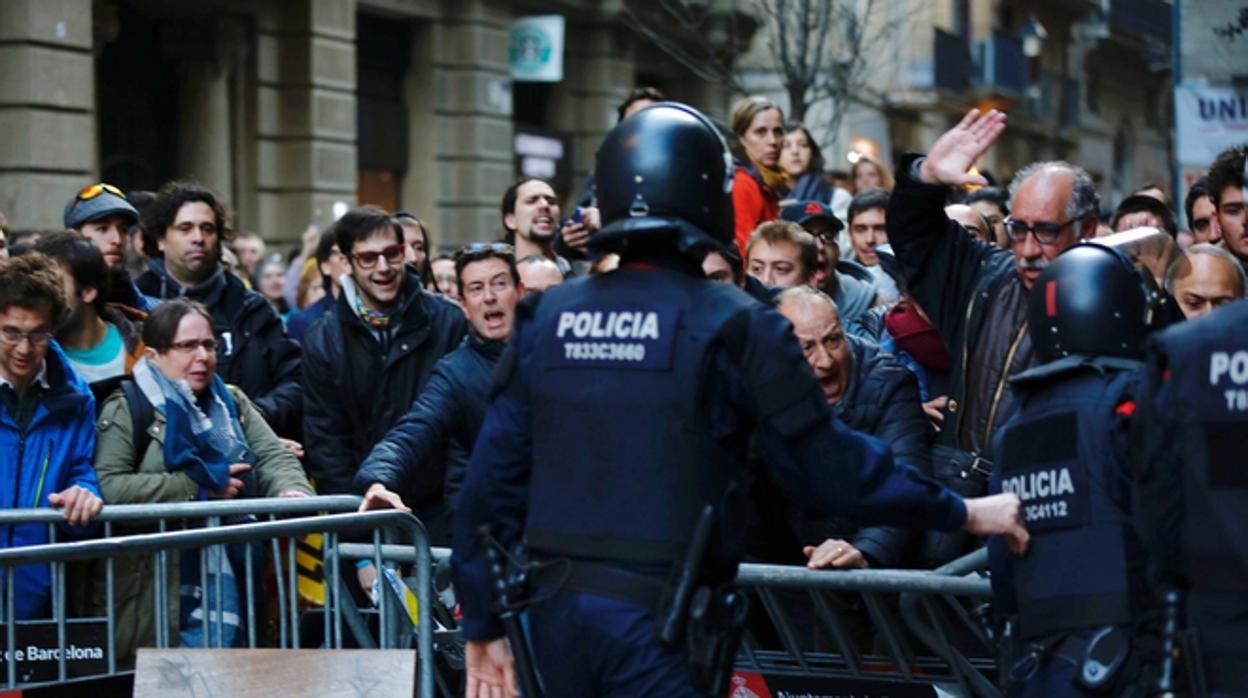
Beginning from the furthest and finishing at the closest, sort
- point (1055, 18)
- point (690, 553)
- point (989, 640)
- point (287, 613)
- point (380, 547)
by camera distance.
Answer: point (1055, 18) → point (287, 613) → point (380, 547) → point (989, 640) → point (690, 553)

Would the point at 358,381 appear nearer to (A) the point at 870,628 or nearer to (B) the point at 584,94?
(A) the point at 870,628

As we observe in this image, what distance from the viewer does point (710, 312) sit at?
4.64 m

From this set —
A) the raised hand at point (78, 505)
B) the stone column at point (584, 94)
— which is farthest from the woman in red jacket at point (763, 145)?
the stone column at point (584, 94)

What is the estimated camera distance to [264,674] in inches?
252

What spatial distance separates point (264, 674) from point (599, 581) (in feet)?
6.91

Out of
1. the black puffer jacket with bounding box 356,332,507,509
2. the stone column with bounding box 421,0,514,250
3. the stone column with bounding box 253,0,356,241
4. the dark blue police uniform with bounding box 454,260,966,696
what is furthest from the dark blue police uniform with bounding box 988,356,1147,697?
Answer: the stone column with bounding box 421,0,514,250

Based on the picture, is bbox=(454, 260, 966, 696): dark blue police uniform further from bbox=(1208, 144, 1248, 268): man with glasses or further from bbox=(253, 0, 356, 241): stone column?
bbox=(253, 0, 356, 241): stone column

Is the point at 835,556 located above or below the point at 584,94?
below

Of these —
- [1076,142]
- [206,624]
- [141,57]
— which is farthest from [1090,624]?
[1076,142]

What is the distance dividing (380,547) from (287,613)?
2.80 feet

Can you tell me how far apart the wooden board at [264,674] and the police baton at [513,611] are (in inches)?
66.7

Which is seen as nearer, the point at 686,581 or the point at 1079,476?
the point at 686,581

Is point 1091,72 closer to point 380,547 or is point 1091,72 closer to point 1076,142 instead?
point 1076,142

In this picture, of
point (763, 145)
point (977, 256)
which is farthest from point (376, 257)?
point (977, 256)
